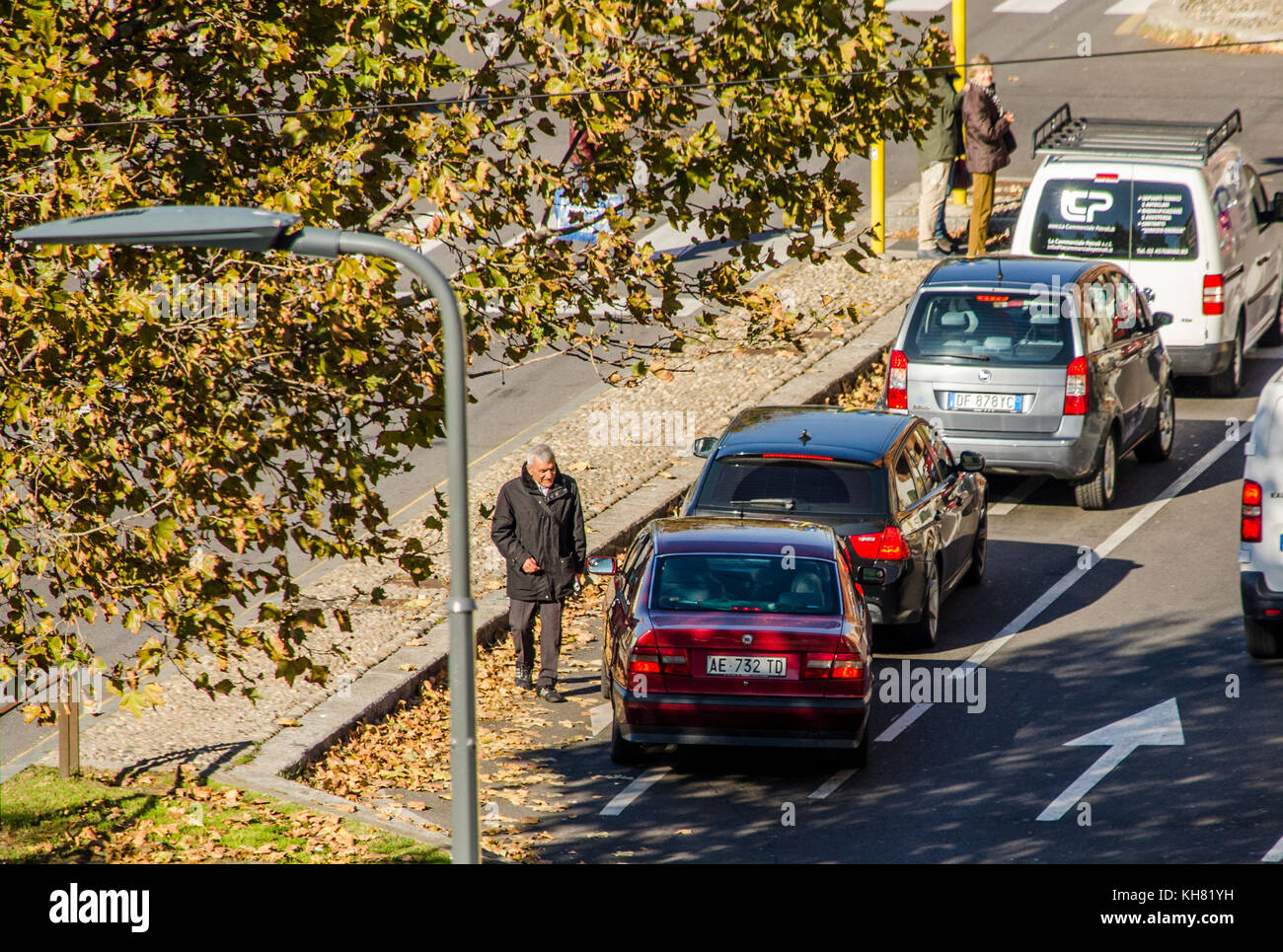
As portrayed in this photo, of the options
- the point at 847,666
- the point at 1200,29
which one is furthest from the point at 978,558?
the point at 1200,29

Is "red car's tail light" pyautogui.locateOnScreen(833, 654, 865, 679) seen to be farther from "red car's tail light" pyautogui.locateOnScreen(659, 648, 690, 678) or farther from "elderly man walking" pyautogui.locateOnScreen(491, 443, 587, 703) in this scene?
"elderly man walking" pyautogui.locateOnScreen(491, 443, 587, 703)

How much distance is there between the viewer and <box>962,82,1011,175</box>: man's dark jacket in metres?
24.3

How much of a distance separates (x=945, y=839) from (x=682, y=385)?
10431 millimetres

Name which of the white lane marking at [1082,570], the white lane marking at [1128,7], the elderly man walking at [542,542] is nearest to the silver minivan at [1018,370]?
the white lane marking at [1082,570]

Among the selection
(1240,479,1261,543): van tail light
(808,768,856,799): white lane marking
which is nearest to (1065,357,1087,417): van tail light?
(1240,479,1261,543): van tail light

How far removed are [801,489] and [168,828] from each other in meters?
5.16

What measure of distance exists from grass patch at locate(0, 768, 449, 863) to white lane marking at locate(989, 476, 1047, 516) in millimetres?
8516

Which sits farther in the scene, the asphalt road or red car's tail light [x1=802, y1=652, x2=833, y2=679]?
→ red car's tail light [x1=802, y1=652, x2=833, y2=679]

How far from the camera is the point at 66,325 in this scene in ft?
29.7

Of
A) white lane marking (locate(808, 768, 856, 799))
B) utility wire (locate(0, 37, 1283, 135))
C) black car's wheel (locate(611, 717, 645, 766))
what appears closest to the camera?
utility wire (locate(0, 37, 1283, 135))

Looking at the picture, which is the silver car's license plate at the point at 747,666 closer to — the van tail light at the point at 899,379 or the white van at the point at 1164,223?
the van tail light at the point at 899,379

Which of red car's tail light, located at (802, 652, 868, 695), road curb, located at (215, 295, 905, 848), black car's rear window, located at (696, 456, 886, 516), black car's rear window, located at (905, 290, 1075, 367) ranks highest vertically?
black car's rear window, located at (905, 290, 1075, 367)

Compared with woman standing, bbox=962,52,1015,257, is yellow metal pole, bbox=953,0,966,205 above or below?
above

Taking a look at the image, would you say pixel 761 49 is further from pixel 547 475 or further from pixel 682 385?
pixel 682 385
